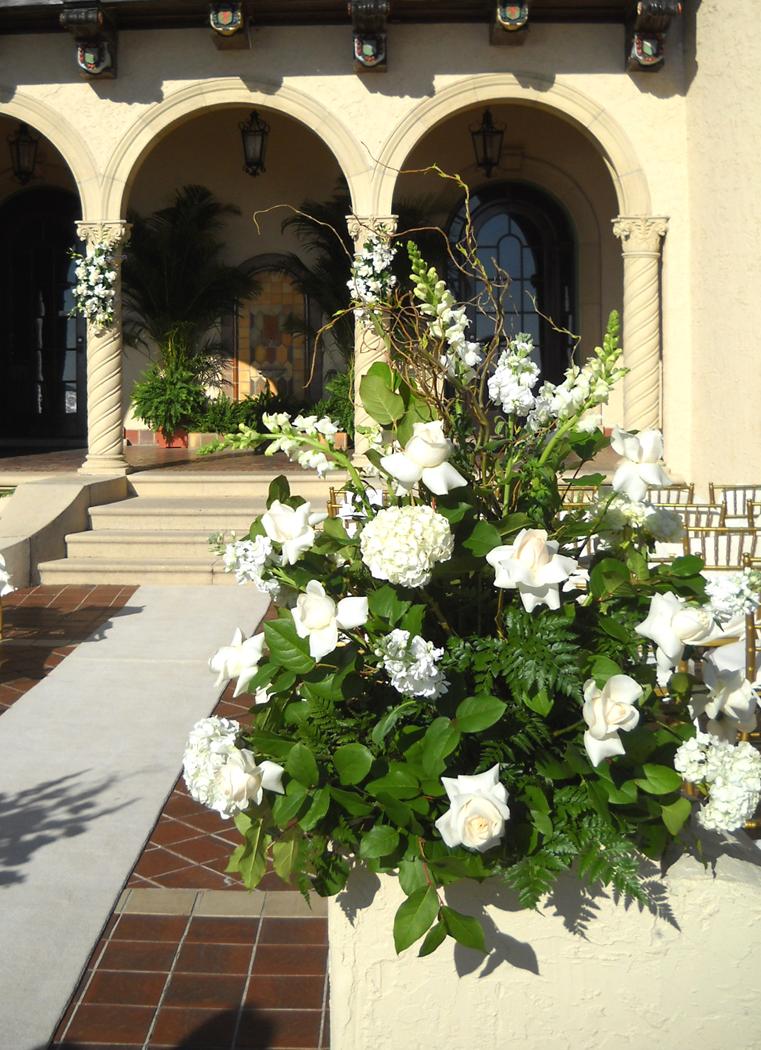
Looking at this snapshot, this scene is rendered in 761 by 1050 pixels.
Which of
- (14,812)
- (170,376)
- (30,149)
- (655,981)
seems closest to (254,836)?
(655,981)

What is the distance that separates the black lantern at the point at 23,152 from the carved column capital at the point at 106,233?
3.51m

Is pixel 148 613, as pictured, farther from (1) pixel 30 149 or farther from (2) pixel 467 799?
(1) pixel 30 149

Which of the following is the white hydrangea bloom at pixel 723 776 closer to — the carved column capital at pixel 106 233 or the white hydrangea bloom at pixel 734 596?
the white hydrangea bloom at pixel 734 596

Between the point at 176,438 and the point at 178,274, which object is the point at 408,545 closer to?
the point at 176,438

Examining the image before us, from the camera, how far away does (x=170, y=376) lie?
47.8ft

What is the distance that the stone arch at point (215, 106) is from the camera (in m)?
11.2

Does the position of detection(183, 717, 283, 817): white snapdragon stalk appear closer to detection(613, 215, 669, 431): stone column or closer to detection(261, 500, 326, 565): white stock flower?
detection(261, 500, 326, 565): white stock flower

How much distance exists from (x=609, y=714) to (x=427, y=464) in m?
0.55

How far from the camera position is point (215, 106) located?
1138cm

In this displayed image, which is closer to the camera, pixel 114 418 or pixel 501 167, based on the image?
pixel 114 418

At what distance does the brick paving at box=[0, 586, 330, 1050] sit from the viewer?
119 inches

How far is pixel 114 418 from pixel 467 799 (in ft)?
32.7

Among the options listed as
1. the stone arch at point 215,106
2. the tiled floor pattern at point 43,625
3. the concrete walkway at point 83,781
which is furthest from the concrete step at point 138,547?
the stone arch at point 215,106

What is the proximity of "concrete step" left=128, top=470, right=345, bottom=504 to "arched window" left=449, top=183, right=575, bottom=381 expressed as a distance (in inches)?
186
